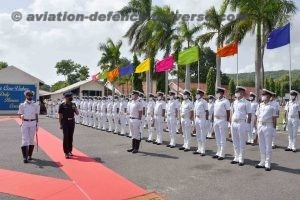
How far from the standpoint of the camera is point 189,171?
909cm

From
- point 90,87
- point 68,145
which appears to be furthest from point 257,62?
point 90,87

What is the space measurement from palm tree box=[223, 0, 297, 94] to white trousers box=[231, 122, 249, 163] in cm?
1105

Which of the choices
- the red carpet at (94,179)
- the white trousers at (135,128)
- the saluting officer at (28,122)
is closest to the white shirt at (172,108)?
the white trousers at (135,128)

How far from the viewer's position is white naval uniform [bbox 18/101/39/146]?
35.0 feet

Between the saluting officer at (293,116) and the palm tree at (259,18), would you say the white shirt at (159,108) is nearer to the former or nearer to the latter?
the saluting officer at (293,116)

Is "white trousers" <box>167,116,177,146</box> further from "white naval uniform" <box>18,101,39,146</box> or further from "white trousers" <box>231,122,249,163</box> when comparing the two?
"white naval uniform" <box>18,101,39,146</box>

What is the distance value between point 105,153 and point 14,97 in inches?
1309

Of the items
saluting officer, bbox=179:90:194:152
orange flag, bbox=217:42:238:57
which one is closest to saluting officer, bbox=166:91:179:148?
saluting officer, bbox=179:90:194:152

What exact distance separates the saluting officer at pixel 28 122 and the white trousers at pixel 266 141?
5.98m

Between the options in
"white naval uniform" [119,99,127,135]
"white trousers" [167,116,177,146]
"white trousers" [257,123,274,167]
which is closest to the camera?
"white trousers" [257,123,274,167]

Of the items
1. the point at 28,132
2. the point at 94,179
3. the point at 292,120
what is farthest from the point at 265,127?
the point at 28,132

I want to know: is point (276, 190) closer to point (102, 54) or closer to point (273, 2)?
point (273, 2)

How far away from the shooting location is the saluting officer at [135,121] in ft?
40.0

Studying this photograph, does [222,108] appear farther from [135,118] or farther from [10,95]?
[10,95]
